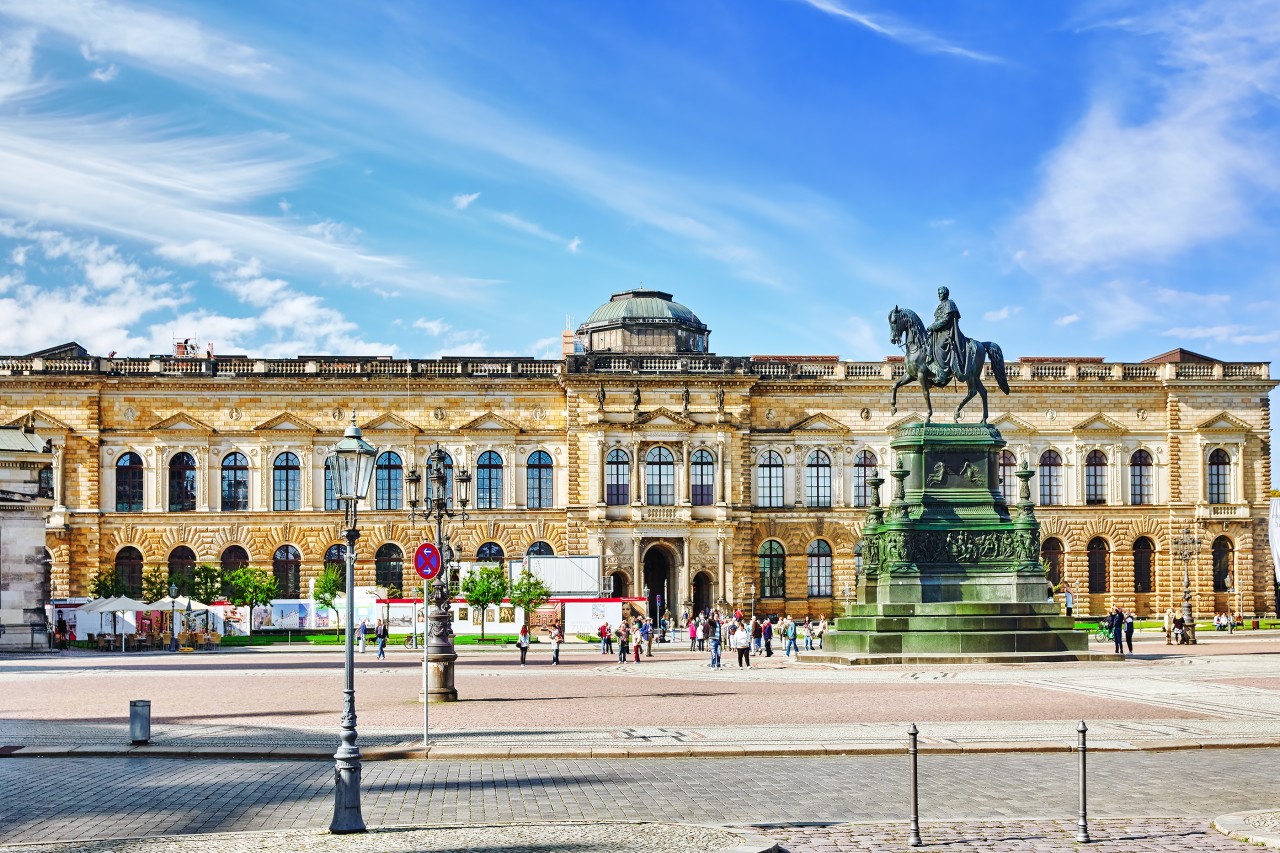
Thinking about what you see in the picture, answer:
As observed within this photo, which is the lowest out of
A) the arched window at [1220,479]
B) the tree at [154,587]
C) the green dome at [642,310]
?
the tree at [154,587]

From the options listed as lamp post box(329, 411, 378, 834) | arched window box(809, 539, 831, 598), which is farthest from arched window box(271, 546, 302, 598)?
lamp post box(329, 411, 378, 834)

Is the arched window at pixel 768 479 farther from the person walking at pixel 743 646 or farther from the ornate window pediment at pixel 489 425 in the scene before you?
the person walking at pixel 743 646

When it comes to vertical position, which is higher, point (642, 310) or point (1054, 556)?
point (642, 310)

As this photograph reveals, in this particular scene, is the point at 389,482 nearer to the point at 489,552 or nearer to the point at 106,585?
the point at 489,552

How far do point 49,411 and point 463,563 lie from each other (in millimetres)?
21806

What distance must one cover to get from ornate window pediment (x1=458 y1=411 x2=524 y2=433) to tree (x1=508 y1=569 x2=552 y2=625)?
14.9 metres

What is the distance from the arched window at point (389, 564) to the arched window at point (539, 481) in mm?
6890

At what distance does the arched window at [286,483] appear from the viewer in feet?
245

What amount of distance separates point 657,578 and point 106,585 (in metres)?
26.1

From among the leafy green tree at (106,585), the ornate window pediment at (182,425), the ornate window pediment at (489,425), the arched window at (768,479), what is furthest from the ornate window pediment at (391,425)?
the arched window at (768,479)

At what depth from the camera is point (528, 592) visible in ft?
192

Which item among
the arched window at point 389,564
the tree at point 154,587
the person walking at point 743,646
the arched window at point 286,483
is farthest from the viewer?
the arched window at point 389,564

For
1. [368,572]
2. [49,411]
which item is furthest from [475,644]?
[49,411]

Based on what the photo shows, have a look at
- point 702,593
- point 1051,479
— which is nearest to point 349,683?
point 702,593
